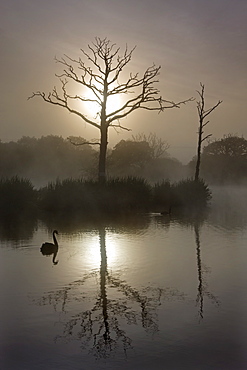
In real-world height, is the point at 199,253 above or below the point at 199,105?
below

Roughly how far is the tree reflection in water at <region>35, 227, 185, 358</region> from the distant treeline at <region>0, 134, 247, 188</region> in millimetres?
50670

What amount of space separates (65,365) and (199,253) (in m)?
8.28

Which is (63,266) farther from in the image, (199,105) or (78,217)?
(199,105)

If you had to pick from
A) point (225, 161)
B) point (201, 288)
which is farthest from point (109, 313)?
point (225, 161)

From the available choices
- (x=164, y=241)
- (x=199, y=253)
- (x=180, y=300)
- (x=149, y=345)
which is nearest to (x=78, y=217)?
(x=164, y=241)

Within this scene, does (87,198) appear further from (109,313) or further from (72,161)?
(72,161)

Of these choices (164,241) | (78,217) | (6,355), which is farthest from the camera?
(78,217)

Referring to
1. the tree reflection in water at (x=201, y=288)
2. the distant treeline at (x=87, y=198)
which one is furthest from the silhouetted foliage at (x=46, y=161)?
the tree reflection in water at (x=201, y=288)

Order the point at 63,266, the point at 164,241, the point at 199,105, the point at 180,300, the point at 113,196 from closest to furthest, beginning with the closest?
1. the point at 180,300
2. the point at 63,266
3. the point at 164,241
4. the point at 113,196
5. the point at 199,105

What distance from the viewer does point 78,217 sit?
24.1 metres

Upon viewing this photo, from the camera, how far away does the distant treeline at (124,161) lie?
64.4 m

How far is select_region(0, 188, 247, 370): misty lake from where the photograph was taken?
668 cm

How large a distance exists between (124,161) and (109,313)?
63234 mm

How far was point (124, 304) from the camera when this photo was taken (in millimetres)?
9070
